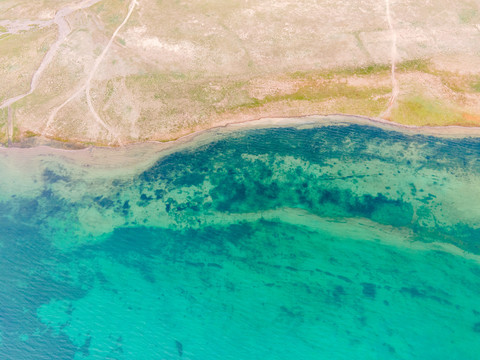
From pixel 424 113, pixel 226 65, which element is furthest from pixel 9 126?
pixel 424 113

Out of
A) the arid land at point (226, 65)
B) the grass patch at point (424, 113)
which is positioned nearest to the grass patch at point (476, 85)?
the arid land at point (226, 65)

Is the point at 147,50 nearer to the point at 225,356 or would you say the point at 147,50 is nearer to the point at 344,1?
the point at 344,1

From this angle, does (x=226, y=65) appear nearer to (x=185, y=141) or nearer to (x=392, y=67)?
(x=185, y=141)

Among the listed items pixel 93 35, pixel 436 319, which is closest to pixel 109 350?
pixel 436 319

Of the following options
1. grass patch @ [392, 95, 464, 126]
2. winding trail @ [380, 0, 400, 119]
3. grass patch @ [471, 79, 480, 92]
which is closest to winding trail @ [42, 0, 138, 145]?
winding trail @ [380, 0, 400, 119]

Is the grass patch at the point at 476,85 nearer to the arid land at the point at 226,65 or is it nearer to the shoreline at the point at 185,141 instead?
the arid land at the point at 226,65

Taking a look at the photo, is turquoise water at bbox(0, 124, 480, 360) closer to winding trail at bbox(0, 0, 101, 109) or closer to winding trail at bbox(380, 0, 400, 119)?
winding trail at bbox(380, 0, 400, 119)
